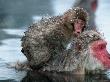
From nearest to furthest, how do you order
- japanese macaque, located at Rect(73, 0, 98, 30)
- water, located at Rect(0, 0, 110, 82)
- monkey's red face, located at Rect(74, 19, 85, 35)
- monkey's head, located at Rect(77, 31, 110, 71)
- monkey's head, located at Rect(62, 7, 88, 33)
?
1. water, located at Rect(0, 0, 110, 82)
2. monkey's head, located at Rect(77, 31, 110, 71)
3. monkey's red face, located at Rect(74, 19, 85, 35)
4. monkey's head, located at Rect(62, 7, 88, 33)
5. japanese macaque, located at Rect(73, 0, 98, 30)

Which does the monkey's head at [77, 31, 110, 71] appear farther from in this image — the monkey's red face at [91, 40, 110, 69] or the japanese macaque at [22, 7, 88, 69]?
the japanese macaque at [22, 7, 88, 69]

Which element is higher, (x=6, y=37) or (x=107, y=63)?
(x=6, y=37)

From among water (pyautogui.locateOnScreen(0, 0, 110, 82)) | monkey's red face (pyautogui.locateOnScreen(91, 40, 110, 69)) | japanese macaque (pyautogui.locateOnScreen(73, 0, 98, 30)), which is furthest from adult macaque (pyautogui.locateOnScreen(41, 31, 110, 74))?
japanese macaque (pyautogui.locateOnScreen(73, 0, 98, 30))

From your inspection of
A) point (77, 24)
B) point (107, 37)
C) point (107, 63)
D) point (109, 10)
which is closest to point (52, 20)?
point (77, 24)

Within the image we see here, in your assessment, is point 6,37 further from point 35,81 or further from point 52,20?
point 35,81

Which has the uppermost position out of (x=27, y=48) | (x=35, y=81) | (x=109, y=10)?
(x=109, y=10)

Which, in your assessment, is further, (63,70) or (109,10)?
(109,10)
